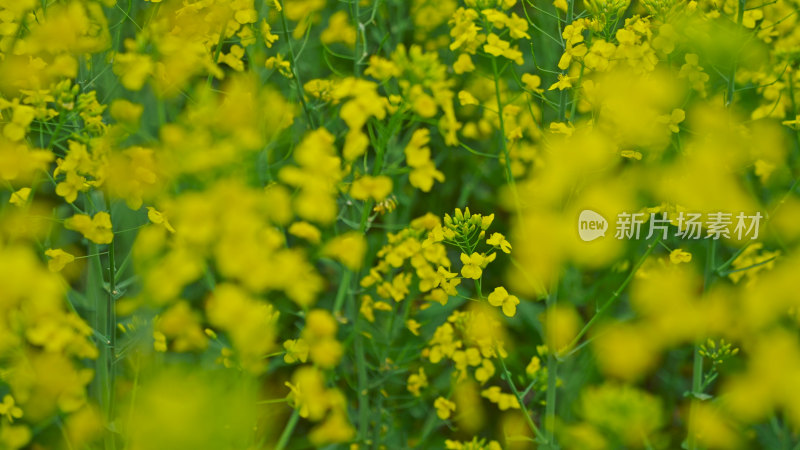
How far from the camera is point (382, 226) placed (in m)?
1.68

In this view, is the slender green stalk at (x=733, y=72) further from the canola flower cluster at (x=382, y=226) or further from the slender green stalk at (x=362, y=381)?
the slender green stalk at (x=362, y=381)

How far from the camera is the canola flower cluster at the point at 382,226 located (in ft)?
4.02

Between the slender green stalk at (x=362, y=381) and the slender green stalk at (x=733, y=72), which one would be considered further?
the slender green stalk at (x=362, y=381)

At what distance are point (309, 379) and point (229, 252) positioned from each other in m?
0.22

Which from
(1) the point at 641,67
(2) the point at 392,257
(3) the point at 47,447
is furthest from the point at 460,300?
(3) the point at 47,447

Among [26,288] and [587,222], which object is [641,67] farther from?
[26,288]

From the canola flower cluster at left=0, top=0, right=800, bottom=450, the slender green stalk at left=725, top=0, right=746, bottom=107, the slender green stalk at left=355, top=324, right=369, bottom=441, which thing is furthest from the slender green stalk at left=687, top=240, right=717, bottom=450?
the slender green stalk at left=355, top=324, right=369, bottom=441

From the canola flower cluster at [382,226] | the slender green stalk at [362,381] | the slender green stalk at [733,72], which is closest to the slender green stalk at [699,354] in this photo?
the canola flower cluster at [382,226]

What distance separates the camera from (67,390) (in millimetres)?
1271

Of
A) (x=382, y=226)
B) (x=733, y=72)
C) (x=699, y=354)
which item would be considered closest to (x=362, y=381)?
(x=382, y=226)

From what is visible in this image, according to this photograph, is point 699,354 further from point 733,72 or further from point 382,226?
point 382,226

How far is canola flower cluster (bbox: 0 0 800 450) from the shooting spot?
123 cm

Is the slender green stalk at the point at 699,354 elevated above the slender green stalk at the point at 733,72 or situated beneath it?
situated beneath

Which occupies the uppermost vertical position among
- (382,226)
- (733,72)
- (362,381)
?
(733,72)
